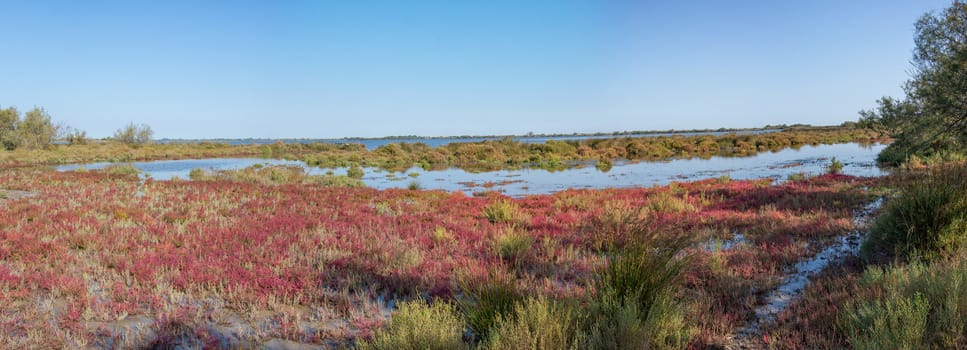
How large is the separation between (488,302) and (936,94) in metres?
12.6

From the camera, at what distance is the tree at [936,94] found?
399 inches

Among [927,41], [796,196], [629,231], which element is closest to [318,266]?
[629,231]

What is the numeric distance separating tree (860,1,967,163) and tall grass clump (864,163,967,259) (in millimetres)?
5712

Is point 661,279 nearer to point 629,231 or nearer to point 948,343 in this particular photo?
point 629,231

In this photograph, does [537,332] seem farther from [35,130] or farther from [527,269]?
[35,130]

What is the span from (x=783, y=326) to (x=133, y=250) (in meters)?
9.78

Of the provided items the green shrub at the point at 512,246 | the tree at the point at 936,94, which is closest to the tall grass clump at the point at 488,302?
the green shrub at the point at 512,246

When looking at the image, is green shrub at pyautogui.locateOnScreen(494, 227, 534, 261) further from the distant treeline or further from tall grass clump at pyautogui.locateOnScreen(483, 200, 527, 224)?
the distant treeline

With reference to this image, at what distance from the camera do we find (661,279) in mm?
4426

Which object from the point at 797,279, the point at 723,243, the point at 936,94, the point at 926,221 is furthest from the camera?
the point at 936,94

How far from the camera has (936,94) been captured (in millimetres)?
10297

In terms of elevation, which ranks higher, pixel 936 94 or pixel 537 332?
pixel 936 94

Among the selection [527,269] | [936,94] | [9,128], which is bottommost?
[527,269]

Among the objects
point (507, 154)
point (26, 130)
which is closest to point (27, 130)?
point (26, 130)
